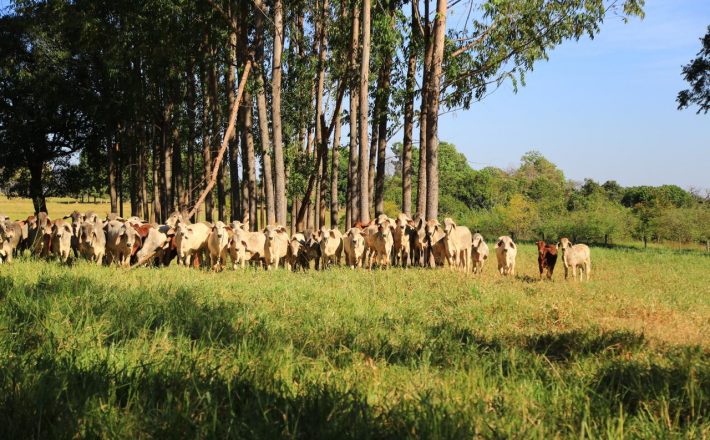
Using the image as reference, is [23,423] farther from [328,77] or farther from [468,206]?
[468,206]

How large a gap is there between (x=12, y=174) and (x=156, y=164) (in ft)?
35.5

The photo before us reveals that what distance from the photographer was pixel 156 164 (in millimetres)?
34906

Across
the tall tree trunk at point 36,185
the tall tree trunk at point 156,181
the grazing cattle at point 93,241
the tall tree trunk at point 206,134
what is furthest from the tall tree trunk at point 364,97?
the tall tree trunk at point 36,185

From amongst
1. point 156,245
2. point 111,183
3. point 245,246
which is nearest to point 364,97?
point 245,246

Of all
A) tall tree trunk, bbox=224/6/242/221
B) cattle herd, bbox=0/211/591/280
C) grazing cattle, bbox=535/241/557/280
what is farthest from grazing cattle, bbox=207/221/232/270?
tall tree trunk, bbox=224/6/242/221

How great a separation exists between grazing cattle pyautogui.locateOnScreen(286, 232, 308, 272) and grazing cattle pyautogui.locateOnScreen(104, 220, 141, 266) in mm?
4492

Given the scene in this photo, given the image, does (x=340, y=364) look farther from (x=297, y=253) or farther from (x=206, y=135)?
(x=206, y=135)

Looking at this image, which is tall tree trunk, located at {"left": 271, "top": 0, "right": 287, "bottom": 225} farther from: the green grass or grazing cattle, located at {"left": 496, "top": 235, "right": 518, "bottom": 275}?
the green grass

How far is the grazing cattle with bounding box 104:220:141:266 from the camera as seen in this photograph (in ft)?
54.4

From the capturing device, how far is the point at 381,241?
61.5 ft

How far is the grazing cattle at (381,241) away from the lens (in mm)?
18609

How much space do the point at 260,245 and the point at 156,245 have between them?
2.92 metres

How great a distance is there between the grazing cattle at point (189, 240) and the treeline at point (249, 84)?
8.83 feet

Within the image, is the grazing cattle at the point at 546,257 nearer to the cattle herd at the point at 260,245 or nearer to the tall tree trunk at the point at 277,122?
the cattle herd at the point at 260,245
